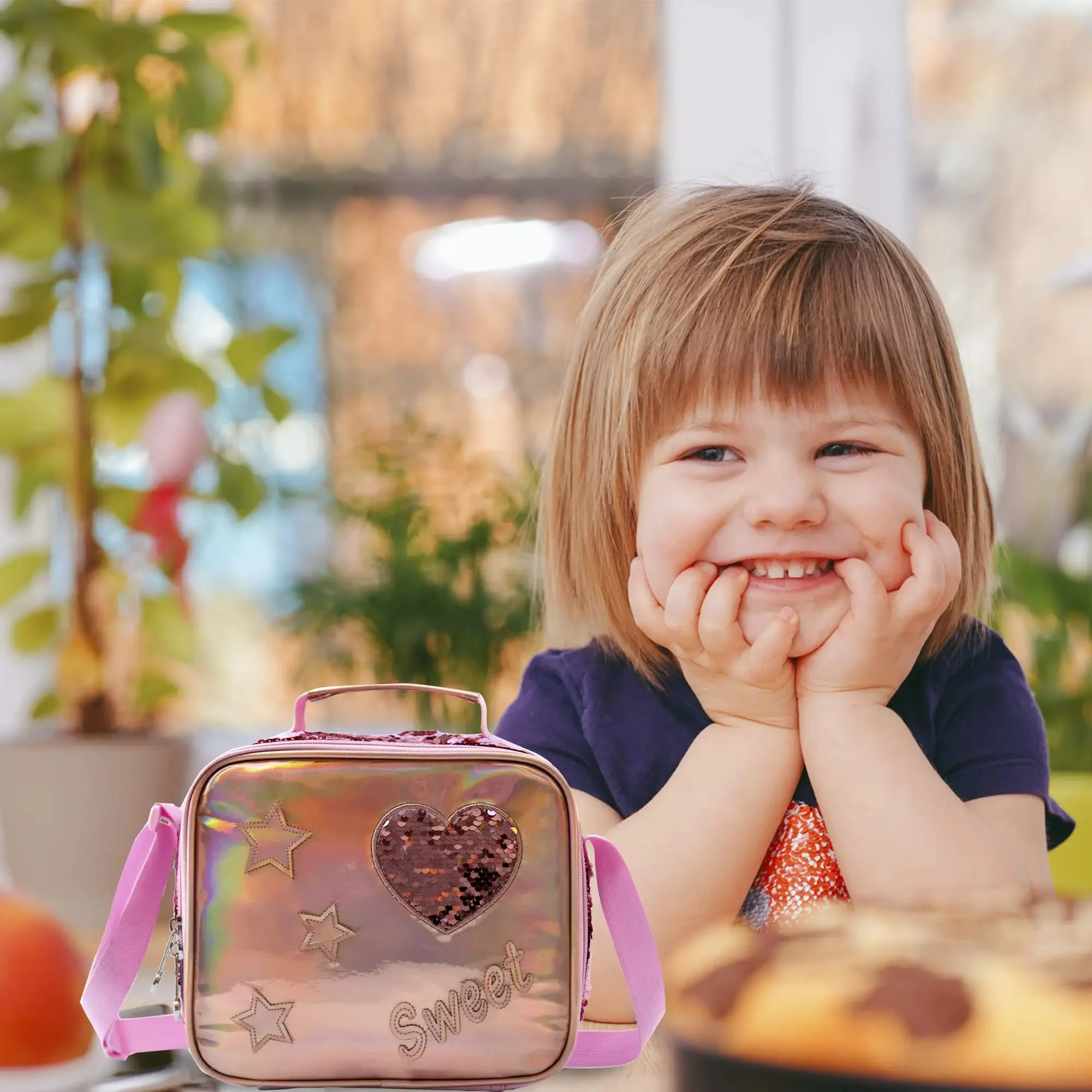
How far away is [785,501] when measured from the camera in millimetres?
560

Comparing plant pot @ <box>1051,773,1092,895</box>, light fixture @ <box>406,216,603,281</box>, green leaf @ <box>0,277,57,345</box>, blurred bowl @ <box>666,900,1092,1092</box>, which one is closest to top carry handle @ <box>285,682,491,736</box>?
blurred bowl @ <box>666,900,1092,1092</box>

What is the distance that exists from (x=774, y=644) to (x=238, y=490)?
38.2 inches

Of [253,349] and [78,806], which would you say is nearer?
[78,806]

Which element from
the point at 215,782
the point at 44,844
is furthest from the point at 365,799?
the point at 44,844

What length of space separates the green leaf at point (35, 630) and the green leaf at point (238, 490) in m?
0.23

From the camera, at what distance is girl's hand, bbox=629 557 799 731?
577 mm

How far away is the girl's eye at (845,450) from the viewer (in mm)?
586

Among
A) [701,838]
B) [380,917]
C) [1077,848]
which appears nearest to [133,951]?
[380,917]

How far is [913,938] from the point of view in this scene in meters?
0.23

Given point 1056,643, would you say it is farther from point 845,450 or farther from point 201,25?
point 201,25

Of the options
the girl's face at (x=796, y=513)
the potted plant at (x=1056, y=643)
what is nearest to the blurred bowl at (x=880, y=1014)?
the girl's face at (x=796, y=513)

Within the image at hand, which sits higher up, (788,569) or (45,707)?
(788,569)

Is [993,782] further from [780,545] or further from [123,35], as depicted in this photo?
[123,35]

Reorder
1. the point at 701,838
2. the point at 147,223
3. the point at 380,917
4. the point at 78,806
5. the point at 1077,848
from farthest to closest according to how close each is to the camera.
Answer: the point at 147,223 < the point at 78,806 < the point at 1077,848 < the point at 701,838 < the point at 380,917
